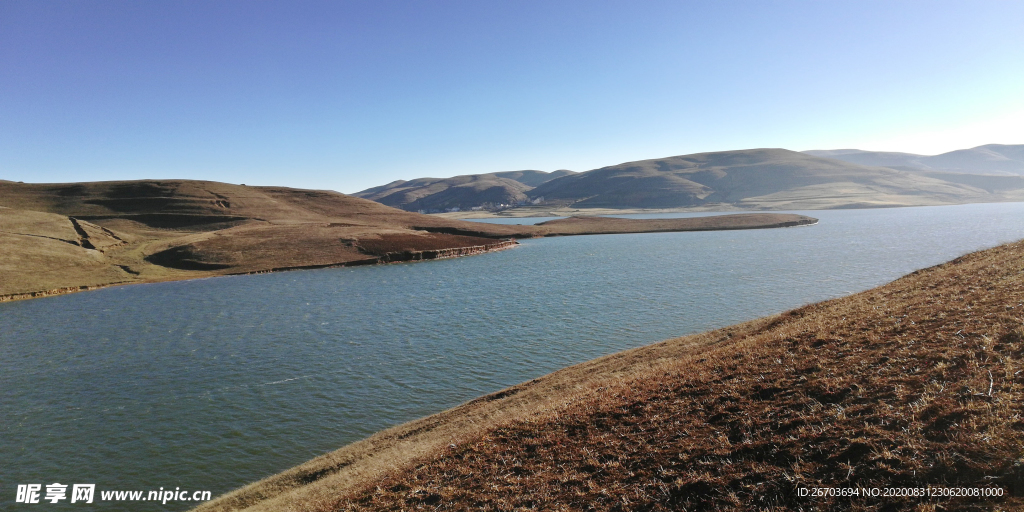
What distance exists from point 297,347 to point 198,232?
9554 cm

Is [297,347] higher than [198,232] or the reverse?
the reverse

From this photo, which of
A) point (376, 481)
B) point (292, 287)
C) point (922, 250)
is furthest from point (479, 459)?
point (922, 250)

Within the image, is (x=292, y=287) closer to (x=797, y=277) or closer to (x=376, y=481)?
(x=376, y=481)

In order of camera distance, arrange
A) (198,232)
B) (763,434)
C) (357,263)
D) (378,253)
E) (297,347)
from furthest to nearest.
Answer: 1. (198,232)
2. (378,253)
3. (357,263)
4. (297,347)
5. (763,434)

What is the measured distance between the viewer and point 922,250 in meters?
77.8

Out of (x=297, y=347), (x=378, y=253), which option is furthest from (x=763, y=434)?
(x=378, y=253)

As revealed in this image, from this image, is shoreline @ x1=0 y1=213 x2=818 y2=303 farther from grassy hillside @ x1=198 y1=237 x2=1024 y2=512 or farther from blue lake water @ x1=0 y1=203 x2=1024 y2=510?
grassy hillside @ x1=198 y1=237 x2=1024 y2=512

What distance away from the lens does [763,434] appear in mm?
11727

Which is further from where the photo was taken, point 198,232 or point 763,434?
point 198,232

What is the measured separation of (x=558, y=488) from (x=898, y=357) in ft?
33.6

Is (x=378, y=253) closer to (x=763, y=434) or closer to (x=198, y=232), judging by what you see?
(x=198, y=232)

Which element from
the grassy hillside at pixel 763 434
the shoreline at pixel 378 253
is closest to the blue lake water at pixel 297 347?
the grassy hillside at pixel 763 434

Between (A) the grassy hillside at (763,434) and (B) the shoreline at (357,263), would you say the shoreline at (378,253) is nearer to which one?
(B) the shoreline at (357,263)

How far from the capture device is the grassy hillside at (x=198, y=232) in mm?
76625
